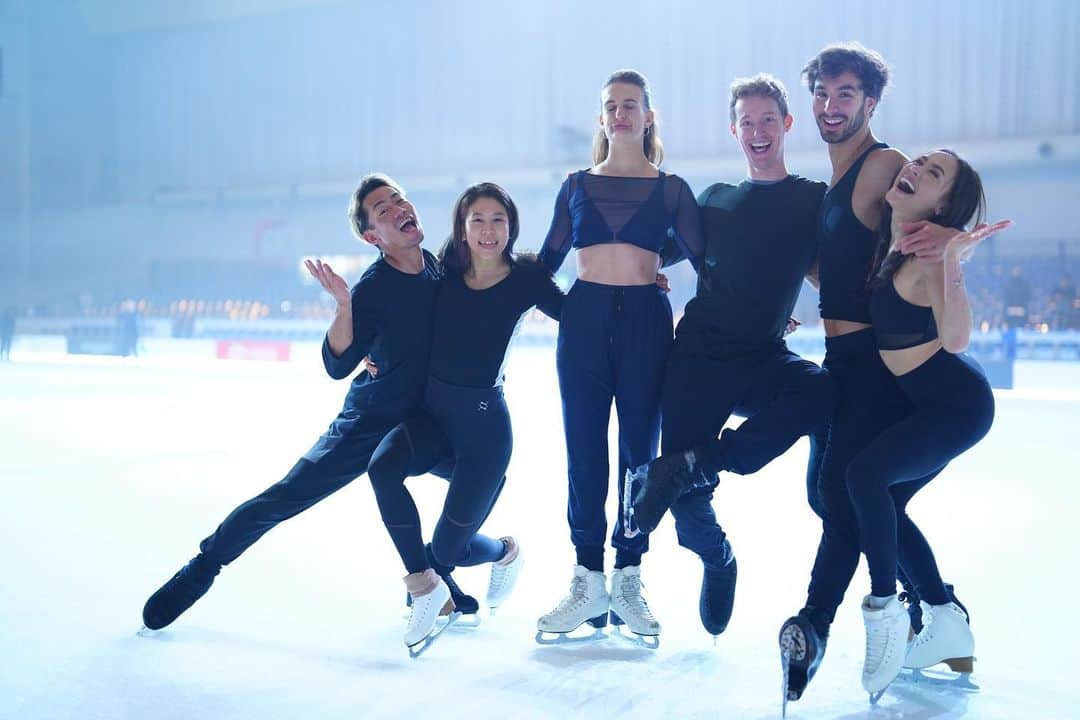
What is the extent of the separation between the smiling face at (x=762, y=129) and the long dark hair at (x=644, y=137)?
0.83 feet

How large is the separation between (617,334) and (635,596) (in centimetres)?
73

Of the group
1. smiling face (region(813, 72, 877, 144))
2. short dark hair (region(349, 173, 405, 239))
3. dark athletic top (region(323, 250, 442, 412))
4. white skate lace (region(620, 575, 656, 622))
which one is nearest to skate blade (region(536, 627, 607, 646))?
white skate lace (region(620, 575, 656, 622))

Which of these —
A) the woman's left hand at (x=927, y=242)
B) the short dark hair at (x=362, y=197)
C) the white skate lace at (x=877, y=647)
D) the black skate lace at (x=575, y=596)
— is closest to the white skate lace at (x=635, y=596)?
the black skate lace at (x=575, y=596)

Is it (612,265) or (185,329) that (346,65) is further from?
(612,265)

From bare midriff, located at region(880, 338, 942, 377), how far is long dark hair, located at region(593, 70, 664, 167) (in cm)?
87

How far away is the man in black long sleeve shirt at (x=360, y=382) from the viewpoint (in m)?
2.65

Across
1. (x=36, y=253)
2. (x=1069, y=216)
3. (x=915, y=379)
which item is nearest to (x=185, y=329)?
(x=36, y=253)

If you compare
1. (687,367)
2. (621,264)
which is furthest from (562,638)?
(621,264)

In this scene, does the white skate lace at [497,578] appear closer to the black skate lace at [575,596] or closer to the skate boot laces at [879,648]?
the black skate lace at [575,596]

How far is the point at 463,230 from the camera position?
275 cm

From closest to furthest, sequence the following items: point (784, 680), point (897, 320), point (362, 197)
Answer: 1. point (784, 680)
2. point (897, 320)
3. point (362, 197)

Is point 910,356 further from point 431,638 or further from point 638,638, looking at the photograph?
point 431,638

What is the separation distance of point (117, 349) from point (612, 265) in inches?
542

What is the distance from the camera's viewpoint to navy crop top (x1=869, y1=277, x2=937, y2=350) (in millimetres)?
2203
